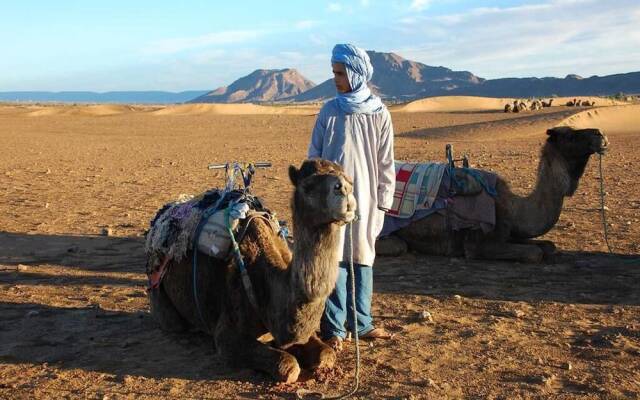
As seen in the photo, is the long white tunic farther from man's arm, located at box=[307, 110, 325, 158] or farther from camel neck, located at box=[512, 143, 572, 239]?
camel neck, located at box=[512, 143, 572, 239]

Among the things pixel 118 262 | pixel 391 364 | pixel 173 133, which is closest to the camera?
pixel 391 364

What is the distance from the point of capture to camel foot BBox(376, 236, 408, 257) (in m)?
9.23

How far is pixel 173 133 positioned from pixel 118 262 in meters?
27.4

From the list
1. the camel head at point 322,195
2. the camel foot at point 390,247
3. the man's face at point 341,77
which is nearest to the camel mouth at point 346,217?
the camel head at point 322,195

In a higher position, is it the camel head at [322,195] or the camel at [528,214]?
the camel head at [322,195]

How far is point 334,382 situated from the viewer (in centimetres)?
525

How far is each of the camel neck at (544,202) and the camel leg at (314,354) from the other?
14.4ft

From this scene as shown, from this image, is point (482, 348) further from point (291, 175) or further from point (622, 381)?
point (291, 175)

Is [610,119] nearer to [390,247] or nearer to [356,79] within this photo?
[390,247]

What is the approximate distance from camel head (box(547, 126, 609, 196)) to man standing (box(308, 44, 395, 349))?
13.3ft

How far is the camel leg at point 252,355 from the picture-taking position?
5.11m

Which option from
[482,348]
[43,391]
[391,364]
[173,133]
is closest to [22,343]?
[43,391]

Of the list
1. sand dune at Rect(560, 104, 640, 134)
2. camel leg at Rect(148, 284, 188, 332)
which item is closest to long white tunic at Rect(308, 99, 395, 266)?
camel leg at Rect(148, 284, 188, 332)

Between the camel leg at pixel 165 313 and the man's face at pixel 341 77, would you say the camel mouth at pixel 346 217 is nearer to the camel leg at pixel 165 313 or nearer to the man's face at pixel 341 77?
the man's face at pixel 341 77
